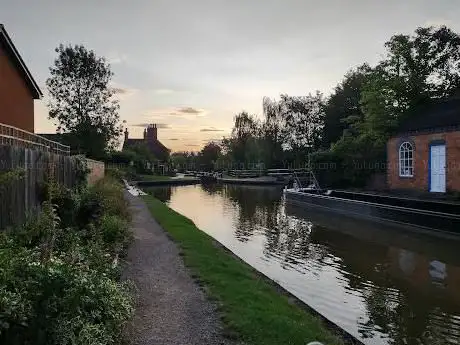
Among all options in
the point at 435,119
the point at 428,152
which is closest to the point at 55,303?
the point at 428,152

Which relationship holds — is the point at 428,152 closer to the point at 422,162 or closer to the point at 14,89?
the point at 422,162

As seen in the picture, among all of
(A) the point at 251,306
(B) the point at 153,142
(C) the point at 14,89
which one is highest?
A: (B) the point at 153,142

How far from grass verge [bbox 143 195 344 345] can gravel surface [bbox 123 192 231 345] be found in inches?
9.9

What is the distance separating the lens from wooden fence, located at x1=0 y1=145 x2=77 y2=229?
776 centimetres

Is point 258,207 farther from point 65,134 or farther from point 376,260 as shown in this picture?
point 65,134

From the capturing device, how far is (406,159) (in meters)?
25.9

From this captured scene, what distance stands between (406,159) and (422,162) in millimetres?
1640

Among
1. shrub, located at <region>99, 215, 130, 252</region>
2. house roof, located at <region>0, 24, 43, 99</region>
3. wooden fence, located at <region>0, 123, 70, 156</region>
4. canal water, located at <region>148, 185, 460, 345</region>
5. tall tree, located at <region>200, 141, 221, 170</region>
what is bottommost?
canal water, located at <region>148, 185, 460, 345</region>

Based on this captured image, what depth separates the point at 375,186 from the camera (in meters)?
30.4

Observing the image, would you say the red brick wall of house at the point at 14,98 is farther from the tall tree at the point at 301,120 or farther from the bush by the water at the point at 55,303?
the tall tree at the point at 301,120

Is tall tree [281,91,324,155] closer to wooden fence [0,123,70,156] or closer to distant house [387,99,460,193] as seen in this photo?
distant house [387,99,460,193]

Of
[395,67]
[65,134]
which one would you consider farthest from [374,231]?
[65,134]

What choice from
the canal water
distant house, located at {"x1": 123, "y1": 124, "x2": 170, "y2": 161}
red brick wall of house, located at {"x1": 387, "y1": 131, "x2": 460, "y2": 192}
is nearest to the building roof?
distant house, located at {"x1": 123, "y1": 124, "x2": 170, "y2": 161}

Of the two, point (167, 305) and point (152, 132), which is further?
point (152, 132)
